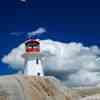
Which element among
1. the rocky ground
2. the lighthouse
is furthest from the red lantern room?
the rocky ground

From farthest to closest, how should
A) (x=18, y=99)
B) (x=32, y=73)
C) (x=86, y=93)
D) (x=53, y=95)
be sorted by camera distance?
(x=32, y=73), (x=86, y=93), (x=53, y=95), (x=18, y=99)

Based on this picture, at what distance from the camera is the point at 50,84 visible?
135 feet

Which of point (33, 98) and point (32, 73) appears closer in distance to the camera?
point (33, 98)

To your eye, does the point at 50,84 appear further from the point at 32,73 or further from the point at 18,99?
the point at 32,73

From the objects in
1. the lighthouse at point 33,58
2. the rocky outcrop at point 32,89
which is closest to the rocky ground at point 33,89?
the rocky outcrop at point 32,89

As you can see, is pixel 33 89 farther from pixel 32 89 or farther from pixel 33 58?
pixel 33 58

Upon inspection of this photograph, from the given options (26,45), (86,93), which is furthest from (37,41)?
(86,93)

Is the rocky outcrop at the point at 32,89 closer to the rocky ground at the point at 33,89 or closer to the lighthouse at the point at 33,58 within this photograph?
the rocky ground at the point at 33,89

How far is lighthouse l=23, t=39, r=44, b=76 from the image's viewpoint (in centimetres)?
4969

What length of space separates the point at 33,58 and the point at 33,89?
11.9m

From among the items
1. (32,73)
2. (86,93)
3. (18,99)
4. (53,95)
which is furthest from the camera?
(32,73)

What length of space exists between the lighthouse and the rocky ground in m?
7.24

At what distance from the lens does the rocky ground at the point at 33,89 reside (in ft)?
123

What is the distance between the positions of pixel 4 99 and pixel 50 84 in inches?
226
